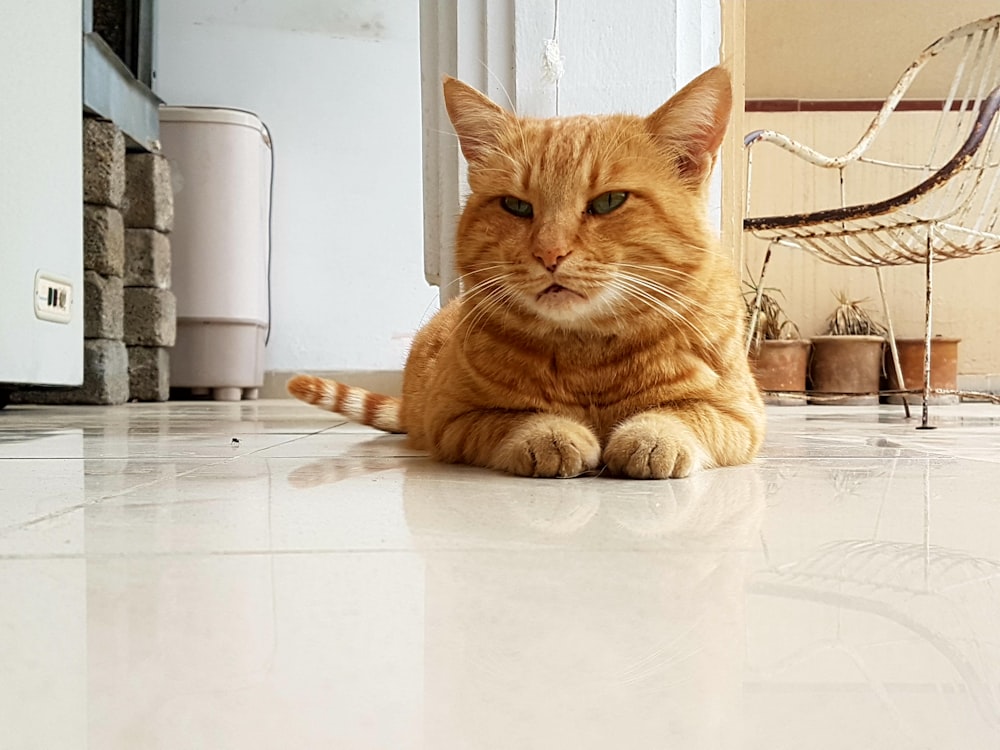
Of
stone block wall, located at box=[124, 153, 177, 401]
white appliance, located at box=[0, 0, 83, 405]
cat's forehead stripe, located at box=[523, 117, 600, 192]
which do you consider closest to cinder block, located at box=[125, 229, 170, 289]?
stone block wall, located at box=[124, 153, 177, 401]

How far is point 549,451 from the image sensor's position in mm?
1082

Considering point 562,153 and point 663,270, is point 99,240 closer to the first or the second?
point 562,153

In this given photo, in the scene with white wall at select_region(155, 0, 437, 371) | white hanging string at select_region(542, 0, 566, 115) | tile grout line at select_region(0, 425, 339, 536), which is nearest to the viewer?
tile grout line at select_region(0, 425, 339, 536)

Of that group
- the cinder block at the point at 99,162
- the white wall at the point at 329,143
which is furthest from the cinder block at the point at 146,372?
the white wall at the point at 329,143

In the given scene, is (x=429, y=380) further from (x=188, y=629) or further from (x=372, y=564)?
(x=188, y=629)

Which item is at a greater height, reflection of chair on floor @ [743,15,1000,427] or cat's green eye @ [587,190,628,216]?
reflection of chair on floor @ [743,15,1000,427]

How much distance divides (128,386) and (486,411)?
2648 millimetres

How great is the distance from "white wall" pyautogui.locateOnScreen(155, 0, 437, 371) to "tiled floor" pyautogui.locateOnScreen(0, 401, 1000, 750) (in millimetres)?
3425

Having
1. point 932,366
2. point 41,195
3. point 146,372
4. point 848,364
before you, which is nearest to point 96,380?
point 146,372

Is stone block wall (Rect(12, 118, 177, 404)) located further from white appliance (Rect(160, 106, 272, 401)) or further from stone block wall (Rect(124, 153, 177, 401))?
white appliance (Rect(160, 106, 272, 401))

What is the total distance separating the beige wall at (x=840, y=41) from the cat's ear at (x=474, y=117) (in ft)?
13.8

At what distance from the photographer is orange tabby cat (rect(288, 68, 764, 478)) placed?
45.5 inches

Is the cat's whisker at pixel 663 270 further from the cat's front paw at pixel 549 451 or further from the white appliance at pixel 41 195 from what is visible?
the white appliance at pixel 41 195

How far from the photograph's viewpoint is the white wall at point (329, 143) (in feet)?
13.9
